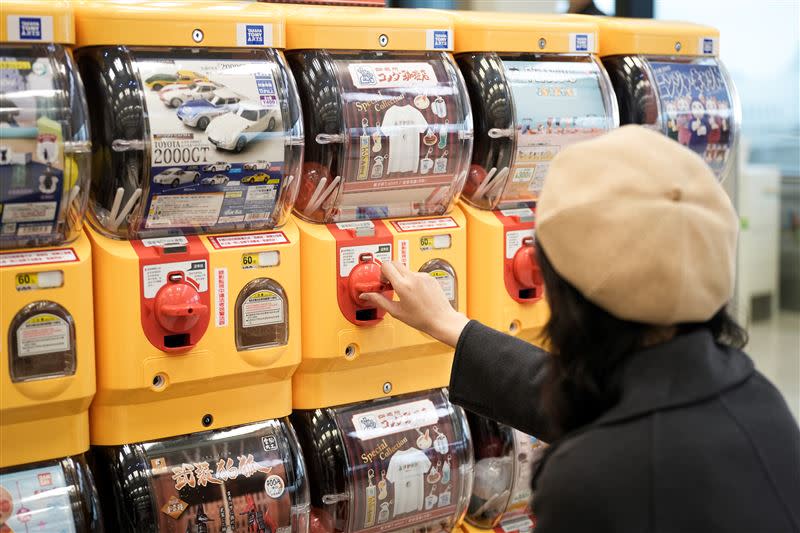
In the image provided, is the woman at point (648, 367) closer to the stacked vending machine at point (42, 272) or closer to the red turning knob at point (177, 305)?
the red turning knob at point (177, 305)

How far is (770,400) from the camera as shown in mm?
1478

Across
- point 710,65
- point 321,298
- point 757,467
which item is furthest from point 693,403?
point 710,65

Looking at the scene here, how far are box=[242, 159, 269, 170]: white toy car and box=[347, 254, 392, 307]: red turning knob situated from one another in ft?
1.06

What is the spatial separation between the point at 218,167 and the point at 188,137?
0.09 m

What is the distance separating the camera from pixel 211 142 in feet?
6.52

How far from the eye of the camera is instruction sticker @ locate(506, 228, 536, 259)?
2.46 m

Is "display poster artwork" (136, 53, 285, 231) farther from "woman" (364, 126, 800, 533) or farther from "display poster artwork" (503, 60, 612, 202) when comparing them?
"woman" (364, 126, 800, 533)

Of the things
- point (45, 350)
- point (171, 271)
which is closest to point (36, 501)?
point (45, 350)

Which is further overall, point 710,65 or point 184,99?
point 710,65

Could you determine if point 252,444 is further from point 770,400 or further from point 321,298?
point 770,400

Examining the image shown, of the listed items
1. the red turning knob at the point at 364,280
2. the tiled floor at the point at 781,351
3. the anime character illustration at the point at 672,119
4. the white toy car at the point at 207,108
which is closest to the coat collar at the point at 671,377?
the red turning knob at the point at 364,280

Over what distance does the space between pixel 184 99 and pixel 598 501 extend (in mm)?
1136

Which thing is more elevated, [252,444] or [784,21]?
[784,21]

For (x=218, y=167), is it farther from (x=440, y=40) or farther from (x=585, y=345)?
(x=585, y=345)
